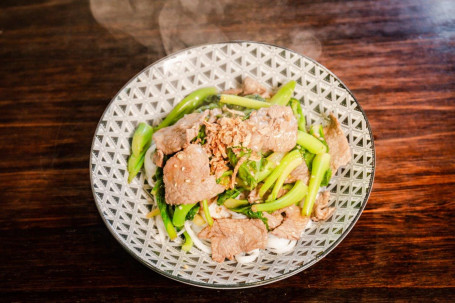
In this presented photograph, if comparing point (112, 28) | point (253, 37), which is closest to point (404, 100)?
point (253, 37)

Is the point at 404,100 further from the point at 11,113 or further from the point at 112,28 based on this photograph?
the point at 11,113

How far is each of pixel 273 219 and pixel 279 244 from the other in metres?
0.18

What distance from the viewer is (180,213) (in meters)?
2.43

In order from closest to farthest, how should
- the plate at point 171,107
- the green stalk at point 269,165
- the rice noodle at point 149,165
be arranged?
the plate at point 171,107 < the green stalk at point 269,165 < the rice noodle at point 149,165

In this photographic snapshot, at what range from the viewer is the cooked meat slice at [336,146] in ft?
8.59

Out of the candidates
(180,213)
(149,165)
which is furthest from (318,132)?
(149,165)

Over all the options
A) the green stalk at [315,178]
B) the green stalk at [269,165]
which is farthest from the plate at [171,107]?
the green stalk at [269,165]

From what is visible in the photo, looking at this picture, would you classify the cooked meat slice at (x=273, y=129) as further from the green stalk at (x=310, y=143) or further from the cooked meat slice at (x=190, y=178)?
the cooked meat slice at (x=190, y=178)

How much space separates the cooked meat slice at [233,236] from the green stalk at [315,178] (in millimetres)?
361

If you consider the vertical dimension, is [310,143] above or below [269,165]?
above

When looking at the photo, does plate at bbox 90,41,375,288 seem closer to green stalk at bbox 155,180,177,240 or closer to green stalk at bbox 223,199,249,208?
green stalk at bbox 155,180,177,240

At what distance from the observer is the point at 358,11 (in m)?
3.93

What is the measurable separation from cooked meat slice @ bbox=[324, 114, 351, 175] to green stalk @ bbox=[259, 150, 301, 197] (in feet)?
1.04

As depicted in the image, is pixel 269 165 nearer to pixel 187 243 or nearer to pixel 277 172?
pixel 277 172
